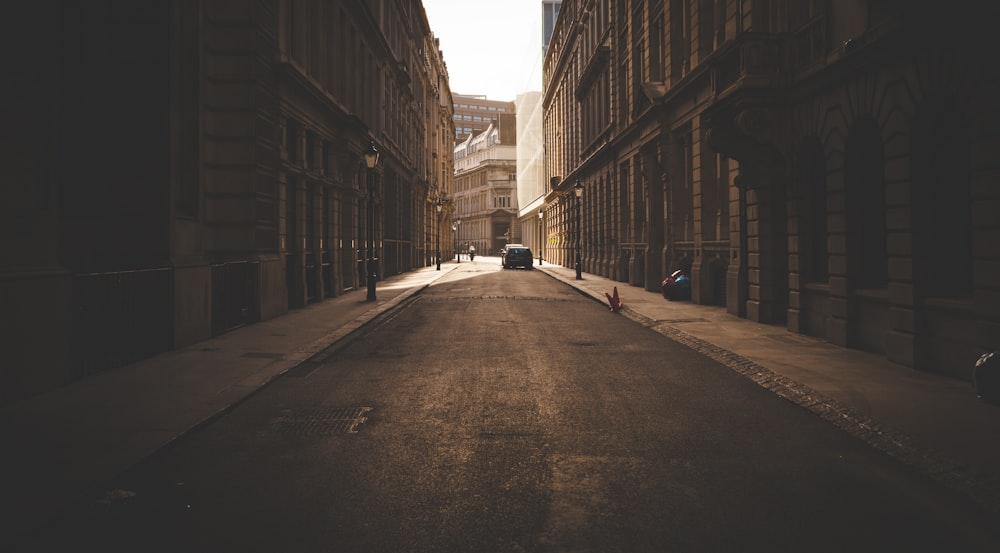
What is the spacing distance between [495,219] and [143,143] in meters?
102

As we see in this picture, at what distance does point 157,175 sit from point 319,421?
22.3 feet

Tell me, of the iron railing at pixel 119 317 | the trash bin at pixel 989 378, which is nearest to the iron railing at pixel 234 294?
the iron railing at pixel 119 317

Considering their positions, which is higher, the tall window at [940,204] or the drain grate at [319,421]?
the tall window at [940,204]

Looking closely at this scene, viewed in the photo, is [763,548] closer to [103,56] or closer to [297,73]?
[103,56]

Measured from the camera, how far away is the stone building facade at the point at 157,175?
755cm

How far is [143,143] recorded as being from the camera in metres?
10.7

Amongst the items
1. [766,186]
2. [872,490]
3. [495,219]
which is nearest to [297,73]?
[766,186]

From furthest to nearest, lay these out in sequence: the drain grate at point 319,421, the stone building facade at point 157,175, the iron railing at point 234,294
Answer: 1. the iron railing at point 234,294
2. the stone building facade at point 157,175
3. the drain grate at point 319,421

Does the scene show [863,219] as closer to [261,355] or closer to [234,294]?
[261,355]

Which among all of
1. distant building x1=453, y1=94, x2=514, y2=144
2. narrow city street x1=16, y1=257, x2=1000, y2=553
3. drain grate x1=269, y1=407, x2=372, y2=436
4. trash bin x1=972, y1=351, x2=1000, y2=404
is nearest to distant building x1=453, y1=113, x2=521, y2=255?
distant building x1=453, y1=94, x2=514, y2=144

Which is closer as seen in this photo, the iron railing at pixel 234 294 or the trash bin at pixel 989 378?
the trash bin at pixel 989 378

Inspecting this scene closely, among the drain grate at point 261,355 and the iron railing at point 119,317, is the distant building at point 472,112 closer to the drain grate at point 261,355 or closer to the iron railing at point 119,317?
the iron railing at point 119,317

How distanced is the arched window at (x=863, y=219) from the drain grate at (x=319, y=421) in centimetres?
845

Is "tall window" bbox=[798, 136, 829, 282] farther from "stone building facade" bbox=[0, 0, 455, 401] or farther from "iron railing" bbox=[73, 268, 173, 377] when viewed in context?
"iron railing" bbox=[73, 268, 173, 377]
